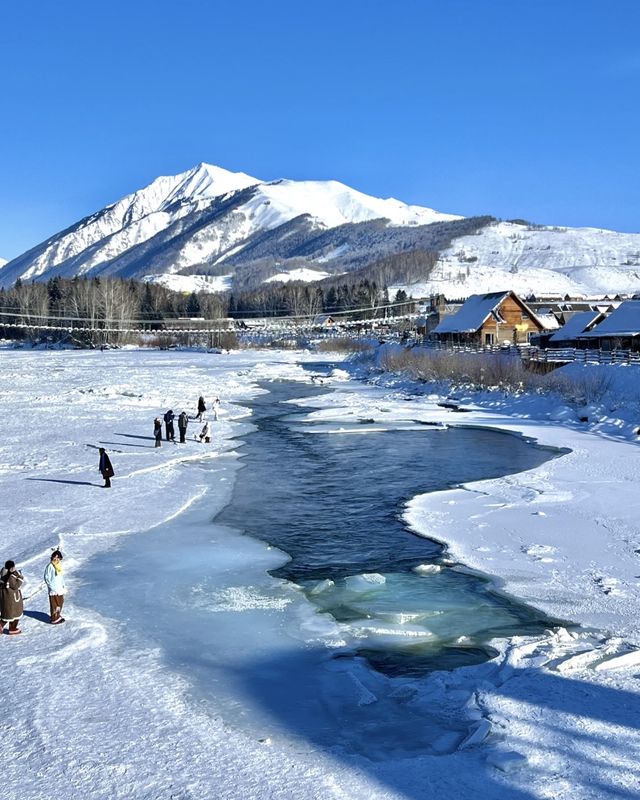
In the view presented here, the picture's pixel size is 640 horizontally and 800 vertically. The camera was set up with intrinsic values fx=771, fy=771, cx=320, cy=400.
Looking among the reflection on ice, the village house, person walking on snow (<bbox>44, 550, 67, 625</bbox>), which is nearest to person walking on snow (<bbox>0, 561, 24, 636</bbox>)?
person walking on snow (<bbox>44, 550, 67, 625</bbox>)

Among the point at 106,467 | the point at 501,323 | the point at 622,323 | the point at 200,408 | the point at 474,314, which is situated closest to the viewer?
the point at 106,467

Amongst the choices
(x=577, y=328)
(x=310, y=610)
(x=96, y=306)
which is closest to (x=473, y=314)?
(x=577, y=328)

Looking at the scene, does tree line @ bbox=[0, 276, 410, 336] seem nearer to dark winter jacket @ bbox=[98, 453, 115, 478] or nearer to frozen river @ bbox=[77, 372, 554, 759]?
dark winter jacket @ bbox=[98, 453, 115, 478]

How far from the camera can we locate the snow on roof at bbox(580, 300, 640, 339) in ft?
181

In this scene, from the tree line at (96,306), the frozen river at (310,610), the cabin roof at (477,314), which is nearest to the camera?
the frozen river at (310,610)

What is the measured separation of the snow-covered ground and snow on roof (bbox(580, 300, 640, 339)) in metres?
32.1

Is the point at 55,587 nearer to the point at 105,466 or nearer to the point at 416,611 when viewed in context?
the point at 416,611

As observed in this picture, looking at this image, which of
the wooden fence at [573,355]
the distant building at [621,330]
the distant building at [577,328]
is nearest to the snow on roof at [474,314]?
the distant building at [577,328]

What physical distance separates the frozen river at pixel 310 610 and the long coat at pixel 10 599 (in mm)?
1493

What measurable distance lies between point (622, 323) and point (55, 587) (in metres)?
52.2

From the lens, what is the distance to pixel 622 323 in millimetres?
56344

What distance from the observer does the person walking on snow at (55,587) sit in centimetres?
1201

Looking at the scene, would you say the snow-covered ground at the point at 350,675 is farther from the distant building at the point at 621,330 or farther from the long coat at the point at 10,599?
the distant building at the point at 621,330

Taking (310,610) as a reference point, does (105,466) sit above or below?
above
